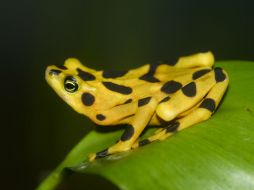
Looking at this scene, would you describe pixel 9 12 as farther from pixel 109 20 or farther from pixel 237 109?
pixel 237 109

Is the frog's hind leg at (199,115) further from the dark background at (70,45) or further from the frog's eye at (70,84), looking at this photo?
the dark background at (70,45)

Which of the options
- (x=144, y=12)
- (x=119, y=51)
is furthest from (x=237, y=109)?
(x=144, y=12)

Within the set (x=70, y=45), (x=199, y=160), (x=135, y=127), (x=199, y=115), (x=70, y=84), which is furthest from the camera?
(x=70, y=45)

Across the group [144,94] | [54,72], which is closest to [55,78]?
[54,72]

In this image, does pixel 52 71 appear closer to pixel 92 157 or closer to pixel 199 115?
pixel 92 157

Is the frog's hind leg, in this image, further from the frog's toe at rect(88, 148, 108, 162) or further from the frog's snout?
the frog's snout

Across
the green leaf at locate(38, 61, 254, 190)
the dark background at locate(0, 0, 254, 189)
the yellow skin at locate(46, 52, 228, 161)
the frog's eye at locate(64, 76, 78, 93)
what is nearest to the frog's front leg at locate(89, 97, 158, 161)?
the yellow skin at locate(46, 52, 228, 161)

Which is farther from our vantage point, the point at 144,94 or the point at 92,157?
the point at 144,94
